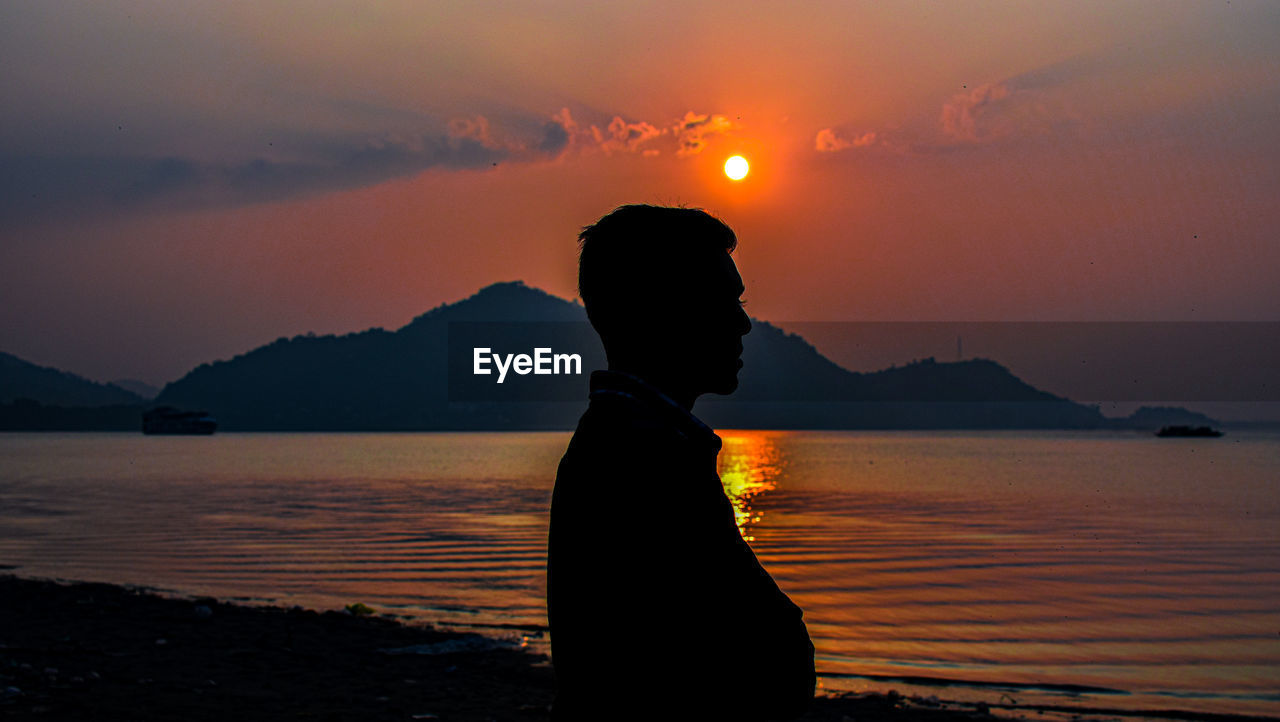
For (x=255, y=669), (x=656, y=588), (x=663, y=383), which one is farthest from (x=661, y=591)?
(x=255, y=669)

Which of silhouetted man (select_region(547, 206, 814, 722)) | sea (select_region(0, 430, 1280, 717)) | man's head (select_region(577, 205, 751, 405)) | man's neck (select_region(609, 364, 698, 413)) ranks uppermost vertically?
man's head (select_region(577, 205, 751, 405))

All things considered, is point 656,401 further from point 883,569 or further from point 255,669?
point 883,569

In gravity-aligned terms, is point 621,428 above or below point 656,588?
above

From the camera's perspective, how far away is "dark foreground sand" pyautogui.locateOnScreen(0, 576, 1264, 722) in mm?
9016

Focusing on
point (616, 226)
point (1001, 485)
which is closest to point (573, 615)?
point (616, 226)

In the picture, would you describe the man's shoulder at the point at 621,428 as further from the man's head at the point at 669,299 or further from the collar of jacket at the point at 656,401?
the man's head at the point at 669,299

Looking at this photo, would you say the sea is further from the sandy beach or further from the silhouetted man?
the sandy beach

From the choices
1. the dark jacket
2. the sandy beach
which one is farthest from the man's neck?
Result: the sandy beach

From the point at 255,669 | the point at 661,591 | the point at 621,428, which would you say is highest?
the point at 621,428

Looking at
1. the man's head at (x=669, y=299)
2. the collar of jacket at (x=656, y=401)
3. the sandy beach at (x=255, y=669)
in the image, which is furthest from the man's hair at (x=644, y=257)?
the sandy beach at (x=255, y=669)

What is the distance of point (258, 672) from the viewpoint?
10.5m

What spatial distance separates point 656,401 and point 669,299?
21 cm

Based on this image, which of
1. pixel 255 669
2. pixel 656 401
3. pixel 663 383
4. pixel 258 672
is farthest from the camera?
pixel 255 669

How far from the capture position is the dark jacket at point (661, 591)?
1.57 meters
